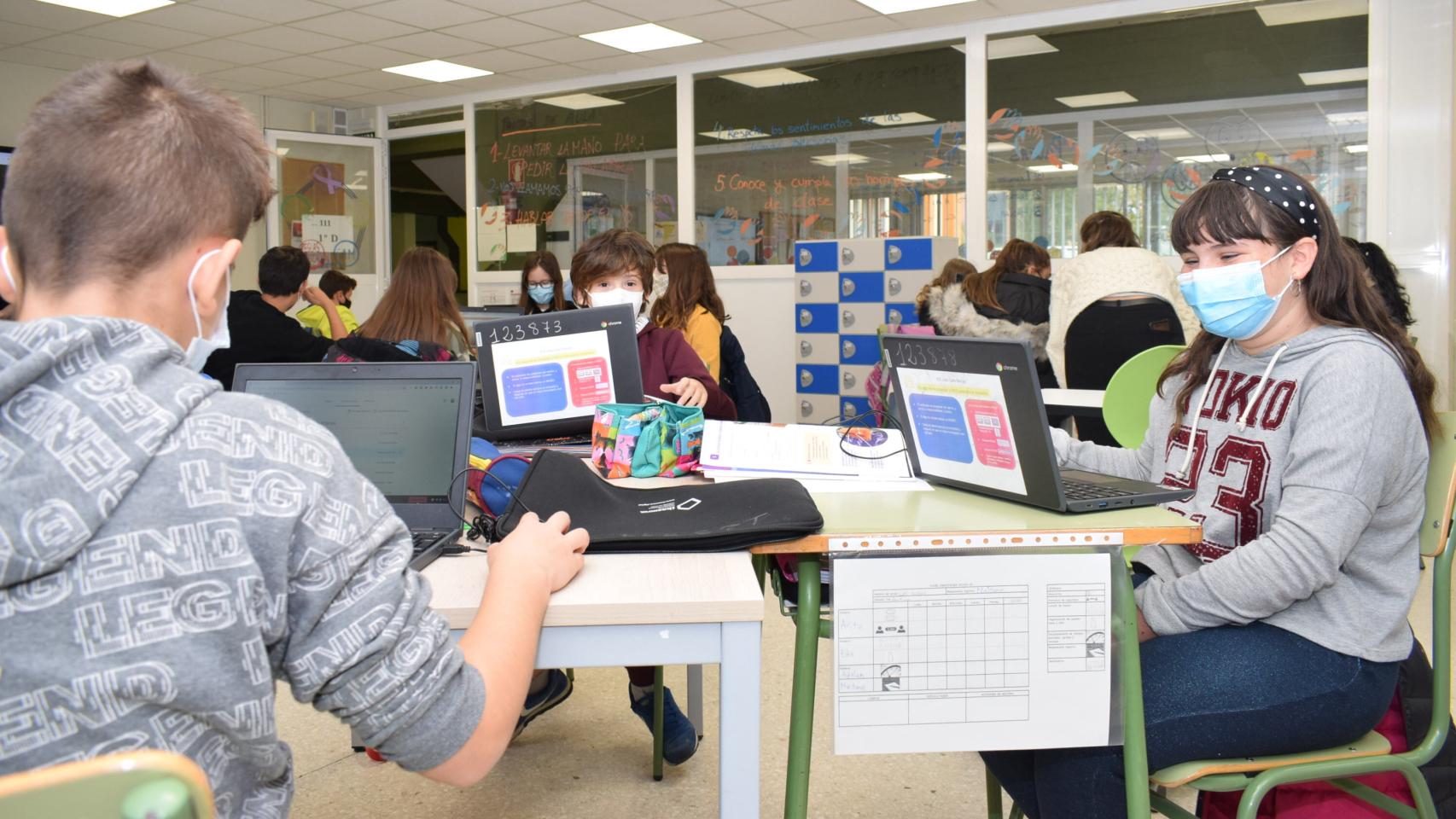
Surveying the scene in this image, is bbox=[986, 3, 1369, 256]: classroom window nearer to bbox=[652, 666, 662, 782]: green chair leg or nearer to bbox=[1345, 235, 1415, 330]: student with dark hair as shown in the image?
bbox=[1345, 235, 1415, 330]: student with dark hair

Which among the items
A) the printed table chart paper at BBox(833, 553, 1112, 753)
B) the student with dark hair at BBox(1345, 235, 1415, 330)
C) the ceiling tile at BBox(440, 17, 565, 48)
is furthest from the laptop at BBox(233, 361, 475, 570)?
the ceiling tile at BBox(440, 17, 565, 48)

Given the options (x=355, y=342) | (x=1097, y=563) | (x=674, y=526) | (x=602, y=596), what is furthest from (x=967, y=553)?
(x=355, y=342)

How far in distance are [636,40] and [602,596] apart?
6.41 metres

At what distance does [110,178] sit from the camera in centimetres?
76

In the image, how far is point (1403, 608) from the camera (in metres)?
1.43

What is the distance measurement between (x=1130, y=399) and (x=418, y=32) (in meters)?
5.70

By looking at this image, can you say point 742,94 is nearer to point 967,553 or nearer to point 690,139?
point 690,139

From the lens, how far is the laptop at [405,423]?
1.58 meters

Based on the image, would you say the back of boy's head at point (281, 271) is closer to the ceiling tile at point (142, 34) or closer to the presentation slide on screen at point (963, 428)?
the presentation slide on screen at point (963, 428)

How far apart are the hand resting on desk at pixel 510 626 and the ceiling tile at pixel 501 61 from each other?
259 inches

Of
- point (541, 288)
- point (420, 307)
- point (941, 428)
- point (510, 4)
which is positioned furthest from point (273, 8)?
point (941, 428)

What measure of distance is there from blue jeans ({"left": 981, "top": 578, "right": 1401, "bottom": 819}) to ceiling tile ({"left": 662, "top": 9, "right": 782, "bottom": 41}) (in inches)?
216

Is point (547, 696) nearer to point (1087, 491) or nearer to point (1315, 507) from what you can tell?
point (1087, 491)

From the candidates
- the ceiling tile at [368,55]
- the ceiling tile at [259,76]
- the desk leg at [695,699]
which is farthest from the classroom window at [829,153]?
the desk leg at [695,699]
